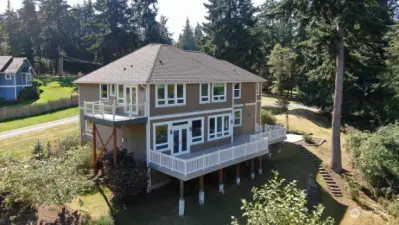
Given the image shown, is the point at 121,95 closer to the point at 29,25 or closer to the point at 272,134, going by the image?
the point at 272,134

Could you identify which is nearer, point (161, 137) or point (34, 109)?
point (161, 137)

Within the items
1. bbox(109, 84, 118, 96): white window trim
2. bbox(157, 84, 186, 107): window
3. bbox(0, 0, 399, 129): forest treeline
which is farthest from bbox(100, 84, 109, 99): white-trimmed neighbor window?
bbox(0, 0, 399, 129): forest treeline

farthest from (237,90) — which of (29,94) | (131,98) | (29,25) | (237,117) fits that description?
(29,25)

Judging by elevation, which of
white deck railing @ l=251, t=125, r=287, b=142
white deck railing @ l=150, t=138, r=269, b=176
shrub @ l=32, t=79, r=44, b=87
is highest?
shrub @ l=32, t=79, r=44, b=87

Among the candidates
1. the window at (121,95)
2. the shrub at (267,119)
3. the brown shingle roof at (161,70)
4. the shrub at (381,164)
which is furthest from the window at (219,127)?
the shrub at (381,164)

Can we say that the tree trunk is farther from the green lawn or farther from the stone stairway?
the green lawn

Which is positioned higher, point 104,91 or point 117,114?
point 104,91
